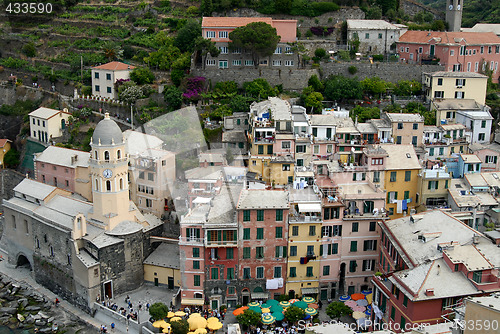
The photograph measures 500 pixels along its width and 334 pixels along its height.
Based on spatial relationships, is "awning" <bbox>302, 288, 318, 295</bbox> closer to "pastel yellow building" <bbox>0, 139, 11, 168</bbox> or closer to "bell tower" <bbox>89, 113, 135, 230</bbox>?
"bell tower" <bbox>89, 113, 135, 230</bbox>

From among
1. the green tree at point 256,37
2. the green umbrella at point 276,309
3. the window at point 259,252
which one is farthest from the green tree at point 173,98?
the green umbrella at point 276,309

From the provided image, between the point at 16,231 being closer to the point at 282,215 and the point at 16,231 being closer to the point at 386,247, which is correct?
the point at 282,215

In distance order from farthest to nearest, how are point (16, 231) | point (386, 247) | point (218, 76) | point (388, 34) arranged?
point (388, 34) < point (218, 76) < point (16, 231) < point (386, 247)

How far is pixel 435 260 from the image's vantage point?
4169cm

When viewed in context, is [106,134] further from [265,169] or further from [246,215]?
[265,169]

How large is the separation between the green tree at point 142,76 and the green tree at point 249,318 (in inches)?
1371

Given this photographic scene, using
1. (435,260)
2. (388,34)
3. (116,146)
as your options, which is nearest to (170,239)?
(116,146)

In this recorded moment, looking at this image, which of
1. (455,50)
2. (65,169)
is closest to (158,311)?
(65,169)

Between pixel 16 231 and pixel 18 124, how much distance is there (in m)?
22.5

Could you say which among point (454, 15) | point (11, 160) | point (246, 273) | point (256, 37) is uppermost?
point (454, 15)

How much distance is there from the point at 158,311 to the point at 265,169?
16.1 m

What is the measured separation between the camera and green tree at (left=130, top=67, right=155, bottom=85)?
2908 inches

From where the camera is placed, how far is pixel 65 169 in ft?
206

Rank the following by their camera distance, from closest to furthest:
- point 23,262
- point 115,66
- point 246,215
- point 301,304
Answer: point 301,304 → point 246,215 → point 23,262 → point 115,66
